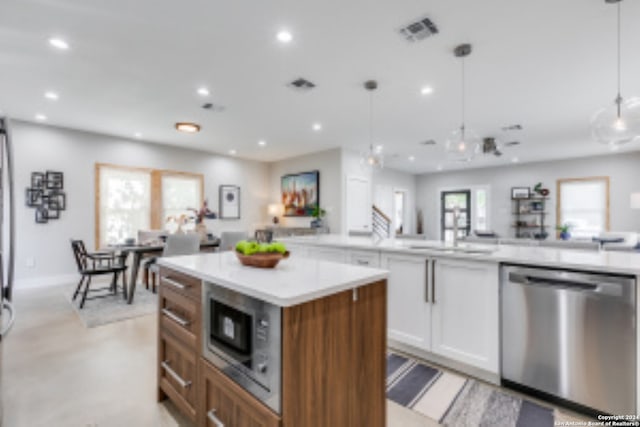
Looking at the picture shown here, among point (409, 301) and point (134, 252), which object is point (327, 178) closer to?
point (134, 252)

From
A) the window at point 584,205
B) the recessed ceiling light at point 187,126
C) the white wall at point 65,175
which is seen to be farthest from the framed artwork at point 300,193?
the window at point 584,205

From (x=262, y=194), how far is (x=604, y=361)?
7478mm

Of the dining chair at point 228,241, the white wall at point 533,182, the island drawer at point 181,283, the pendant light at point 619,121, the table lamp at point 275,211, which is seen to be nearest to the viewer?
the island drawer at point 181,283

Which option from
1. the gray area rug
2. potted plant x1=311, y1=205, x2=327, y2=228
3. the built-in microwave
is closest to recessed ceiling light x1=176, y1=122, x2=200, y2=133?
the gray area rug

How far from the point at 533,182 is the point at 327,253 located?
8.01 m

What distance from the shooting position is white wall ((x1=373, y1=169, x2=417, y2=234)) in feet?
30.3

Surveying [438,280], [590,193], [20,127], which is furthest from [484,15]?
[590,193]

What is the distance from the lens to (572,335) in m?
1.87

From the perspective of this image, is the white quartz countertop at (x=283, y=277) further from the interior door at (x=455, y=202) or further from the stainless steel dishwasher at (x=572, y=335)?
the interior door at (x=455, y=202)

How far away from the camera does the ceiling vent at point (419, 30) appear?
2.37 meters

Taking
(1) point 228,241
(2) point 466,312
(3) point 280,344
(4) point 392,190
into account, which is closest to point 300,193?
(1) point 228,241

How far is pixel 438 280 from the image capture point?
2393 mm

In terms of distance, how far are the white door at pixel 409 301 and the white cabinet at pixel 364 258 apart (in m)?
0.07

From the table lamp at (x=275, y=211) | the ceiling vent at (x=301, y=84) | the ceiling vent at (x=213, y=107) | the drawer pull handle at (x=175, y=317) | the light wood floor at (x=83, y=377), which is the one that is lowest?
the light wood floor at (x=83, y=377)
